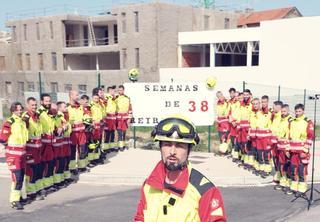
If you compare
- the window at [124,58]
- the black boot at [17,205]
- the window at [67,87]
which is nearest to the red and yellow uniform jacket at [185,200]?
the black boot at [17,205]

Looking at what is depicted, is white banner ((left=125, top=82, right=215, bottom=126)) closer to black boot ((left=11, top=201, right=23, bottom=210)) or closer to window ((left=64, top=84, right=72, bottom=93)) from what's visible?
black boot ((left=11, top=201, right=23, bottom=210))

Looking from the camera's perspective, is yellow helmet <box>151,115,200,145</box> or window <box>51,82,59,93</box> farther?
window <box>51,82,59,93</box>

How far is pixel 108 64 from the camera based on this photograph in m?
43.5

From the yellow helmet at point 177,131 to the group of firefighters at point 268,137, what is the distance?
6.62 metres

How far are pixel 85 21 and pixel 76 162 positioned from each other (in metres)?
33.4

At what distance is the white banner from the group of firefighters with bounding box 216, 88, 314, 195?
835mm

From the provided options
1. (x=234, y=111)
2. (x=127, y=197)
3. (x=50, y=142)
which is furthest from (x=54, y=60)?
(x=127, y=197)

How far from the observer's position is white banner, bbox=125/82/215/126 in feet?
42.5

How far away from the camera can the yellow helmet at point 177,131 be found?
2.78 m

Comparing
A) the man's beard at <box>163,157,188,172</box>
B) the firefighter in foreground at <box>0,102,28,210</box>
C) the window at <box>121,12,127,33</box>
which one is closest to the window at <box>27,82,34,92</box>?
the window at <box>121,12,127,33</box>

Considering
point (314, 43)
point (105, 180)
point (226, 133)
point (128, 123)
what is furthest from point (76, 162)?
point (314, 43)

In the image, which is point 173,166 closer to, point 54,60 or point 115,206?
point 115,206

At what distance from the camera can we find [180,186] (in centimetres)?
282

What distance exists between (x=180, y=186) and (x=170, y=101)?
10.4 metres
